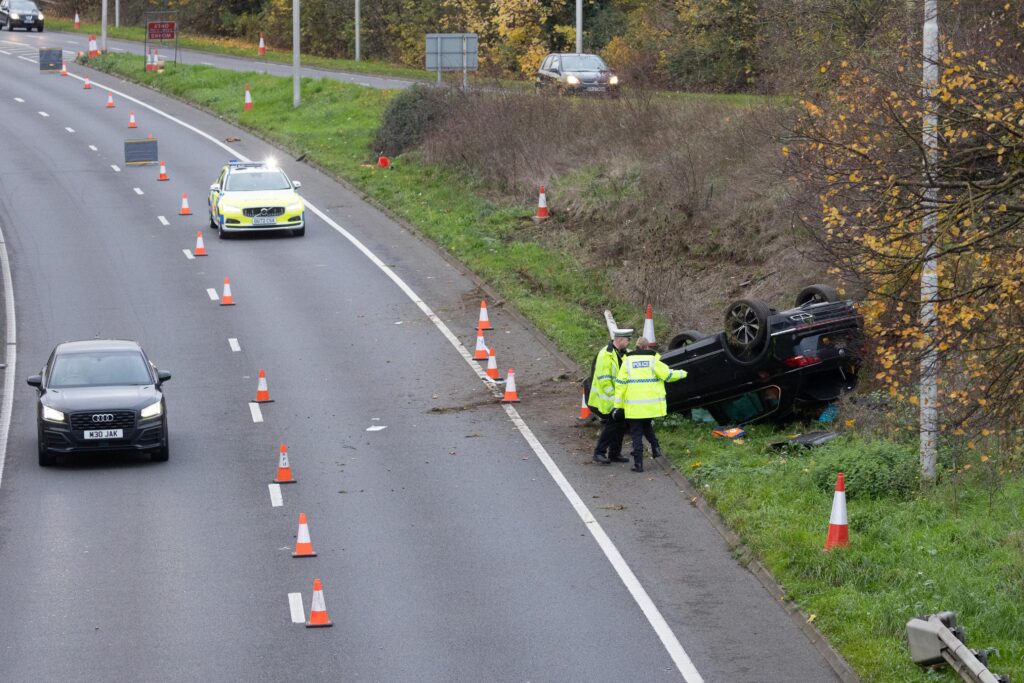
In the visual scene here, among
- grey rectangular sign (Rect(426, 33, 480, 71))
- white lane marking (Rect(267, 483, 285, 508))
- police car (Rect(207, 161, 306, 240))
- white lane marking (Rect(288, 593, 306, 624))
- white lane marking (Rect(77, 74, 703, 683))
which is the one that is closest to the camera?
white lane marking (Rect(77, 74, 703, 683))

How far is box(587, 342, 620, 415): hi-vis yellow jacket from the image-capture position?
785 inches

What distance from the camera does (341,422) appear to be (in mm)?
22656

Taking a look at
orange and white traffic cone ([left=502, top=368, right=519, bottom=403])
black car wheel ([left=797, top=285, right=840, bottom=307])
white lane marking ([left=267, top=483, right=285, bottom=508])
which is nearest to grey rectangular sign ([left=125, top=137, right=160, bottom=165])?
orange and white traffic cone ([left=502, top=368, right=519, bottom=403])

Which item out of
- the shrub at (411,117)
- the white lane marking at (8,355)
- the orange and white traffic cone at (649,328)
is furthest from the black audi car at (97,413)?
the shrub at (411,117)

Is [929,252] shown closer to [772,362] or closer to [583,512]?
[772,362]

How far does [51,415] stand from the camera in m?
20.2

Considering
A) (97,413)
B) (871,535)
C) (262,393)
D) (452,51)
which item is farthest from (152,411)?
(452,51)

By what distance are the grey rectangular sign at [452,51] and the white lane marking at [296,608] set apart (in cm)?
3407

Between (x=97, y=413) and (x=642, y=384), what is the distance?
724 cm

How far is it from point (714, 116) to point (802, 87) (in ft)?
16.3

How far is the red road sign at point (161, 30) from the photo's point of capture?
6719 centimetres

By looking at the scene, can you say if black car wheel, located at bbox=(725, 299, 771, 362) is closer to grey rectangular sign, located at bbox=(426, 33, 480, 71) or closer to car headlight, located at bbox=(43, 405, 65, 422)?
car headlight, located at bbox=(43, 405, 65, 422)

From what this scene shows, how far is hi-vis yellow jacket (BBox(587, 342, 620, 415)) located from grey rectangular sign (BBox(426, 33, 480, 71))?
28834mm

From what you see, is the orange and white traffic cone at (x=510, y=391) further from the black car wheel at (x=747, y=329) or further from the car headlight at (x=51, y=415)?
the car headlight at (x=51, y=415)
